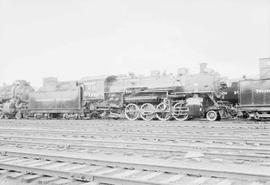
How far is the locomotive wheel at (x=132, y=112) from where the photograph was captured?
17839mm

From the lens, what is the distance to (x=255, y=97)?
14891 millimetres

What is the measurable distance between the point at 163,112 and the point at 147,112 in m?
0.94

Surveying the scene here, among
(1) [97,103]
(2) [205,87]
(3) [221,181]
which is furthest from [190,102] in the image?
(3) [221,181]

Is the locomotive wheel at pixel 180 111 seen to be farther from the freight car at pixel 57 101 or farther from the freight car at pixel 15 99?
the freight car at pixel 15 99

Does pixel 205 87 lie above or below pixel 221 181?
Result: above

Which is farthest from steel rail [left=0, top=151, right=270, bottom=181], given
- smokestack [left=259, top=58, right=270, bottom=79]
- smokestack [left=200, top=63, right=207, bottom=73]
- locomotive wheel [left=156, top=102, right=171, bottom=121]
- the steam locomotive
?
smokestack [left=200, top=63, right=207, bottom=73]

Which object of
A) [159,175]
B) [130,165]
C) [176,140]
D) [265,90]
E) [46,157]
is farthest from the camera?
[265,90]

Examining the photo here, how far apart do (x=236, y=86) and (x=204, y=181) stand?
45.5ft

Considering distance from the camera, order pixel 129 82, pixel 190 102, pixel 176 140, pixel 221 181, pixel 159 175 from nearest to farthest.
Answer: pixel 221 181
pixel 159 175
pixel 176 140
pixel 190 102
pixel 129 82

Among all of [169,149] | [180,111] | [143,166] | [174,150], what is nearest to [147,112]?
[180,111]

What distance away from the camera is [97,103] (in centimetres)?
1994

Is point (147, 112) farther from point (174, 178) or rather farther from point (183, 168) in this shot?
point (174, 178)

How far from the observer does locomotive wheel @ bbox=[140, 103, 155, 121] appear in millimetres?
17359

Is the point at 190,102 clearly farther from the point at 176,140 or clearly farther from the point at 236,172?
the point at 236,172
